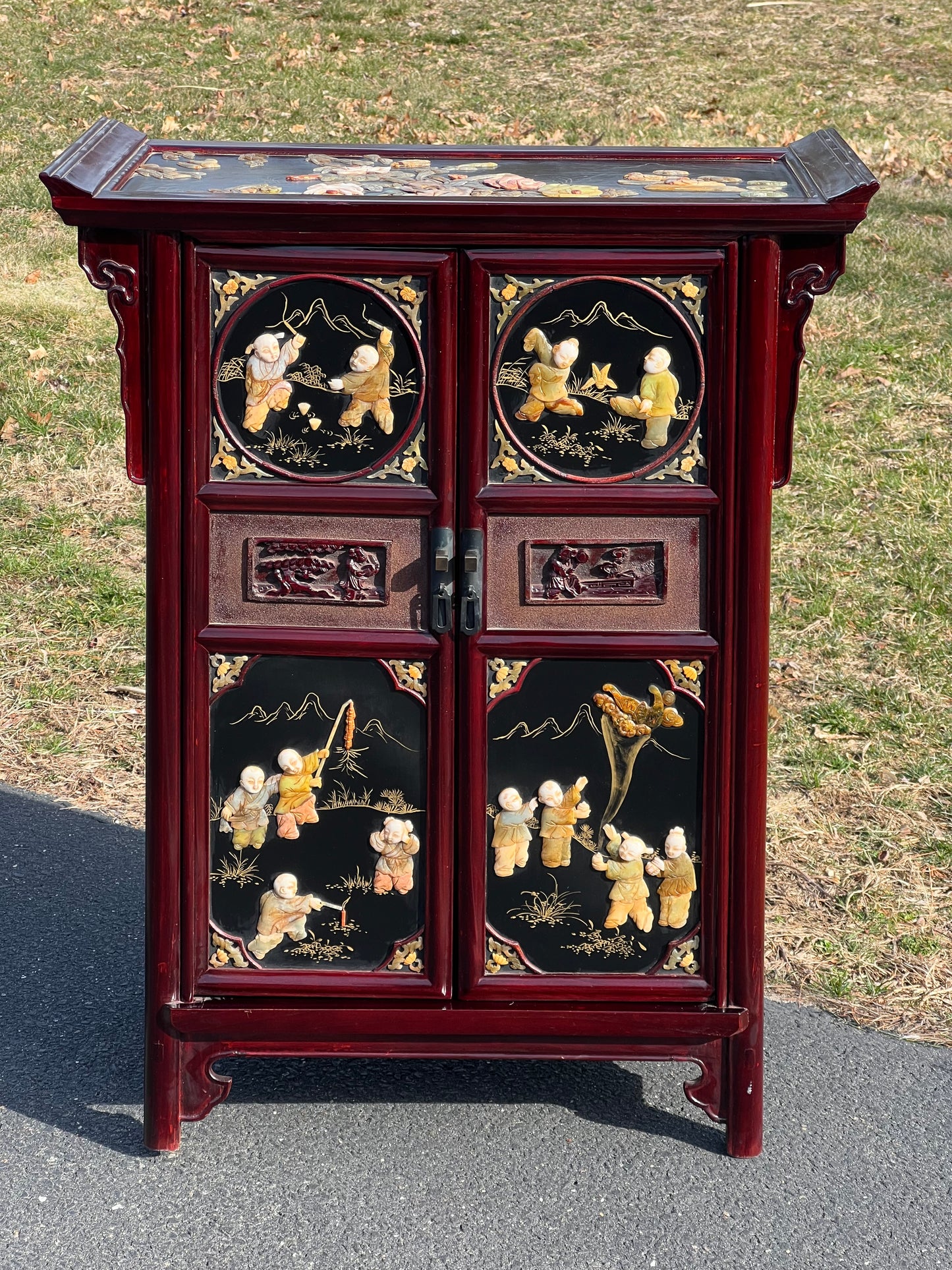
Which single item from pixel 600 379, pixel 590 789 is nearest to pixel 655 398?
pixel 600 379

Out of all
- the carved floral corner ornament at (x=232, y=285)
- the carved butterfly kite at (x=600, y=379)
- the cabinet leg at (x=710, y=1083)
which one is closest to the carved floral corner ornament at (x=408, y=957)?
the cabinet leg at (x=710, y=1083)

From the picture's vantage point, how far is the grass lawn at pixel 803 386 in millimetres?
4180

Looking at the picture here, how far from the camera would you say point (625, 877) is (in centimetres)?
269

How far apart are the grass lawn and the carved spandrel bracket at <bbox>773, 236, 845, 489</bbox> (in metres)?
1.60

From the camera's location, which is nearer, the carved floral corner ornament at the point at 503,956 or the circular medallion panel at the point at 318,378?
the circular medallion panel at the point at 318,378

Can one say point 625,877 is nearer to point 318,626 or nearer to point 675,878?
point 675,878

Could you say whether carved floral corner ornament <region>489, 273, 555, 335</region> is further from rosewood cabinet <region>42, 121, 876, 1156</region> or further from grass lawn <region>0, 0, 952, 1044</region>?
grass lawn <region>0, 0, 952, 1044</region>

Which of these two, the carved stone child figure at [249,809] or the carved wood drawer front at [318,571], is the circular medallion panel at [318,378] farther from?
the carved stone child figure at [249,809]

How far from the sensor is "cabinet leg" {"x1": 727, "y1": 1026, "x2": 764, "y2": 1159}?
108 inches

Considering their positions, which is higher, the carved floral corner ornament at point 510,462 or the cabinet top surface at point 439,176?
the cabinet top surface at point 439,176

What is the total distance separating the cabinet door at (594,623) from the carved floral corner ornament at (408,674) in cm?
10

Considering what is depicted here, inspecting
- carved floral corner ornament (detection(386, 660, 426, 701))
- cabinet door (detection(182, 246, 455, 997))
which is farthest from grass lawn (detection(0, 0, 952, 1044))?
carved floral corner ornament (detection(386, 660, 426, 701))

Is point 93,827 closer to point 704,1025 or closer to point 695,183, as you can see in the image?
point 704,1025

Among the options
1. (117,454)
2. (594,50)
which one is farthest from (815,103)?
(117,454)
